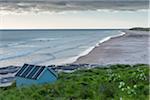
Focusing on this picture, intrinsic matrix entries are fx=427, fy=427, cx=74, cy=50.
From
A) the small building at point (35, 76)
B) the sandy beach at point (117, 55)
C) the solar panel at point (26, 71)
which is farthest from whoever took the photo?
the sandy beach at point (117, 55)

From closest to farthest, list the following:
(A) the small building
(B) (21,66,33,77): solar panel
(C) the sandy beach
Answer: (A) the small building
(B) (21,66,33,77): solar panel
(C) the sandy beach

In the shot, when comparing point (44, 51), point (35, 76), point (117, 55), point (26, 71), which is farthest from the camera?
point (44, 51)

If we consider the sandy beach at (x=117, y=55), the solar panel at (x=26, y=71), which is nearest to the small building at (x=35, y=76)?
the solar panel at (x=26, y=71)

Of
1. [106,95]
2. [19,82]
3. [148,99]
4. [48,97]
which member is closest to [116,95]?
[106,95]

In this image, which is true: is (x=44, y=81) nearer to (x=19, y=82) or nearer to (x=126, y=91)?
(x=19, y=82)

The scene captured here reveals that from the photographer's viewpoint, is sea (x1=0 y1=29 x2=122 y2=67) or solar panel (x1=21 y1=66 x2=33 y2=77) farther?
sea (x1=0 y1=29 x2=122 y2=67)

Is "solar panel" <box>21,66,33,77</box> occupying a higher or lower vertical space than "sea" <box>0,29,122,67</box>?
higher

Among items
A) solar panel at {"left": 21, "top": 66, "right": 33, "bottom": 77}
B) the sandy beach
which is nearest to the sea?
the sandy beach

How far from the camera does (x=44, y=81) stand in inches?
724

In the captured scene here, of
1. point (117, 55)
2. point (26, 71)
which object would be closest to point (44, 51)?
point (117, 55)

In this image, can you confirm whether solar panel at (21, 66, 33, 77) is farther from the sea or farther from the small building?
the sea

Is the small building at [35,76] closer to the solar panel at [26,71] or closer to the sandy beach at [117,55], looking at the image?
the solar panel at [26,71]

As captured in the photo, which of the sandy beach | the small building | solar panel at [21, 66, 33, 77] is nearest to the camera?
the small building

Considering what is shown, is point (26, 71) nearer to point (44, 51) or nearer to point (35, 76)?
point (35, 76)
